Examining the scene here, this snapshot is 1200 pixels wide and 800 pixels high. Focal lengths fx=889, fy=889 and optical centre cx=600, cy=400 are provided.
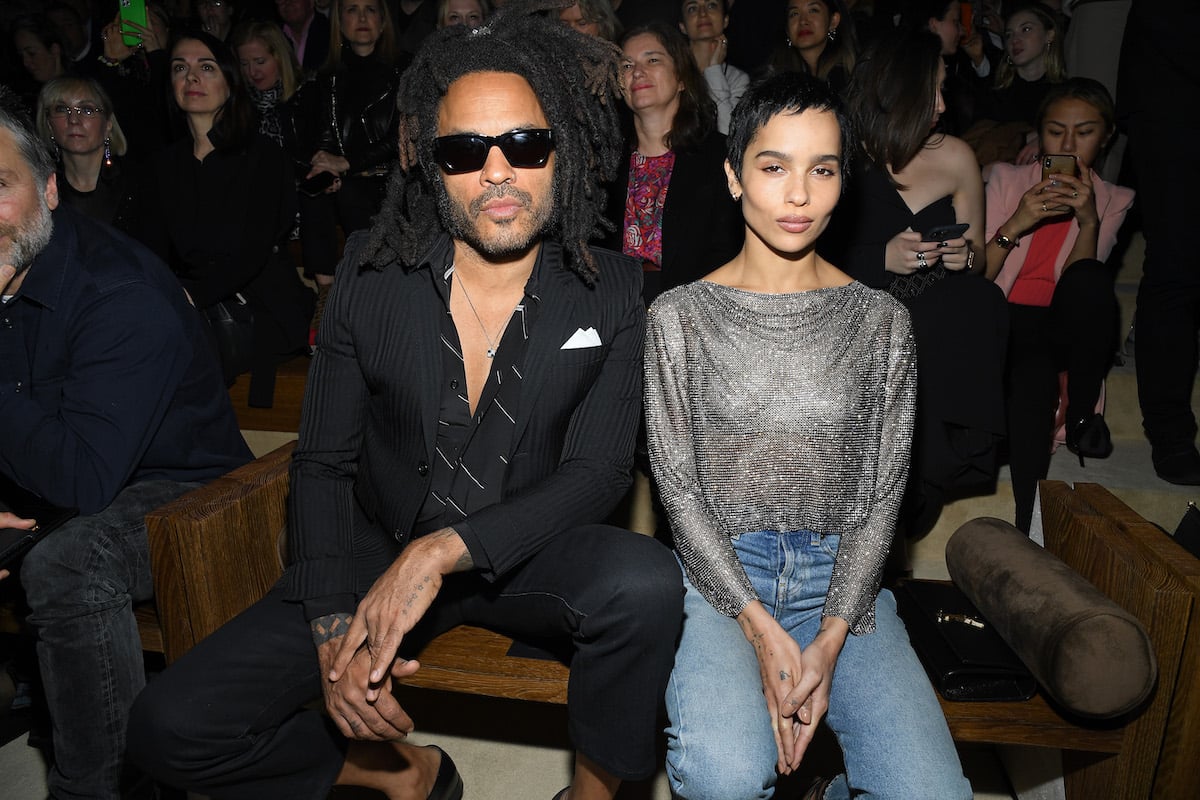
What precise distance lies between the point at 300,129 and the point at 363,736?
385cm

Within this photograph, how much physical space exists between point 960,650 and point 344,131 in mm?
3939

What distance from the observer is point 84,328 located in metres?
2.25

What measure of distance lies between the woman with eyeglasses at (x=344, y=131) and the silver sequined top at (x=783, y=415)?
2.83 m

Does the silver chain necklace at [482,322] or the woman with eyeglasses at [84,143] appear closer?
the silver chain necklace at [482,322]

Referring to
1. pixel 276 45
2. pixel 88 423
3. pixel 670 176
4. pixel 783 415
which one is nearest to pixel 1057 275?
pixel 670 176

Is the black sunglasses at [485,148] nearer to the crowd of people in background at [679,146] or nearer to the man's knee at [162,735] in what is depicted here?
the crowd of people in background at [679,146]

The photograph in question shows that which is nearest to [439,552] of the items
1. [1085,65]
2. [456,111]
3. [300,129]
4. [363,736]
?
[363,736]

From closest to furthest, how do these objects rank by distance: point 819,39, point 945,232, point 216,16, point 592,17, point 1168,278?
point 945,232, point 1168,278, point 592,17, point 819,39, point 216,16

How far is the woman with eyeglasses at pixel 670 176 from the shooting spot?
360 cm

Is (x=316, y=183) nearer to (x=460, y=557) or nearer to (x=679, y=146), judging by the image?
(x=679, y=146)

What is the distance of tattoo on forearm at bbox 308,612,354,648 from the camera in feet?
5.98

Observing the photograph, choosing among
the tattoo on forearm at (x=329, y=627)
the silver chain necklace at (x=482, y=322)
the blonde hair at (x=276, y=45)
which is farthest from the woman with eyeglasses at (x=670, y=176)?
the blonde hair at (x=276, y=45)

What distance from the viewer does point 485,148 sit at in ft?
6.41

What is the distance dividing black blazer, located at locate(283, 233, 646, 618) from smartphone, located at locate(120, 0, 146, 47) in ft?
15.0
